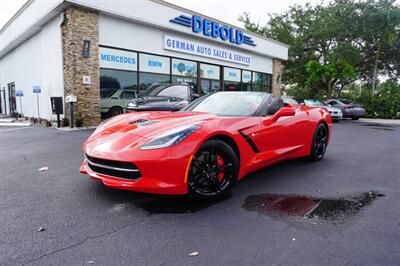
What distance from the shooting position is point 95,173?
3.12 meters

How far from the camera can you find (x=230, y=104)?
4.15 m

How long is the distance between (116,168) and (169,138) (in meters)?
0.61

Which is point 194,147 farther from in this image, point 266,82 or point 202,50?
point 266,82

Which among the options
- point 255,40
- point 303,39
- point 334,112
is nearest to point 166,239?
point 334,112

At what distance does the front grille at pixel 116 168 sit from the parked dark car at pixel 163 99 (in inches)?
218

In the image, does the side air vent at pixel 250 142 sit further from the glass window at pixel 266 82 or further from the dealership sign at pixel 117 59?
the glass window at pixel 266 82

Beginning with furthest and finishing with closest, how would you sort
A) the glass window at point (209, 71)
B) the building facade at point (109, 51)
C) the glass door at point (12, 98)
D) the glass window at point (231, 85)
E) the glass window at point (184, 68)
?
the glass door at point (12, 98)
the glass window at point (231, 85)
the glass window at point (209, 71)
the glass window at point (184, 68)
the building facade at point (109, 51)

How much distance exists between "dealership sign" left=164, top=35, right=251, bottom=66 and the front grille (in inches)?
442

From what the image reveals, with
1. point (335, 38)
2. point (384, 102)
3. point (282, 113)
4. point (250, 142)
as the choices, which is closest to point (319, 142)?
point (282, 113)

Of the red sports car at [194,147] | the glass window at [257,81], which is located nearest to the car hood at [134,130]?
the red sports car at [194,147]

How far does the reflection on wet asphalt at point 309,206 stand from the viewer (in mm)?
2889

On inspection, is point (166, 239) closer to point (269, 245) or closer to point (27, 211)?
point (269, 245)

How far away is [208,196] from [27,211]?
5.96ft

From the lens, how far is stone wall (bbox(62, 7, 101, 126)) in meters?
10.2
